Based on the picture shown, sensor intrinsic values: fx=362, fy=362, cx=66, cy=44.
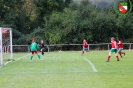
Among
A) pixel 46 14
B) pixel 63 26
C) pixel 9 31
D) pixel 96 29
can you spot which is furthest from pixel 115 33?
pixel 9 31

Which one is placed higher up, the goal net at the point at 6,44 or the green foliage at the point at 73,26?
the green foliage at the point at 73,26

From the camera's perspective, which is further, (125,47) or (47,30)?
(47,30)

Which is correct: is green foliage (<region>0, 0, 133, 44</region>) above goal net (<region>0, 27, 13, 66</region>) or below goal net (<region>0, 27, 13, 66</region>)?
above

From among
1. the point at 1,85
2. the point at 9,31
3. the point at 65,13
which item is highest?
the point at 65,13

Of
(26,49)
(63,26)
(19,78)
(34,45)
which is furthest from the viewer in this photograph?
(63,26)

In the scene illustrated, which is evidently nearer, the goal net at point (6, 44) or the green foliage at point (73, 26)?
the goal net at point (6, 44)

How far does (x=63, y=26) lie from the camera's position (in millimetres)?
62781

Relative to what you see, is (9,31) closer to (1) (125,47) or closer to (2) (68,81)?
(2) (68,81)

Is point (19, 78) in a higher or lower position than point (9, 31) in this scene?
lower

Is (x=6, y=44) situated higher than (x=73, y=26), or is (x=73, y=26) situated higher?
(x=73, y=26)

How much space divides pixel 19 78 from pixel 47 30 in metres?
48.3

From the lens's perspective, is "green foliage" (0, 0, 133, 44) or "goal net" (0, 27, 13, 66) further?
"green foliage" (0, 0, 133, 44)

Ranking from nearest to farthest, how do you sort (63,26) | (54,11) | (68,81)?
(68,81), (63,26), (54,11)

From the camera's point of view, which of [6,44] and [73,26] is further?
[73,26]
